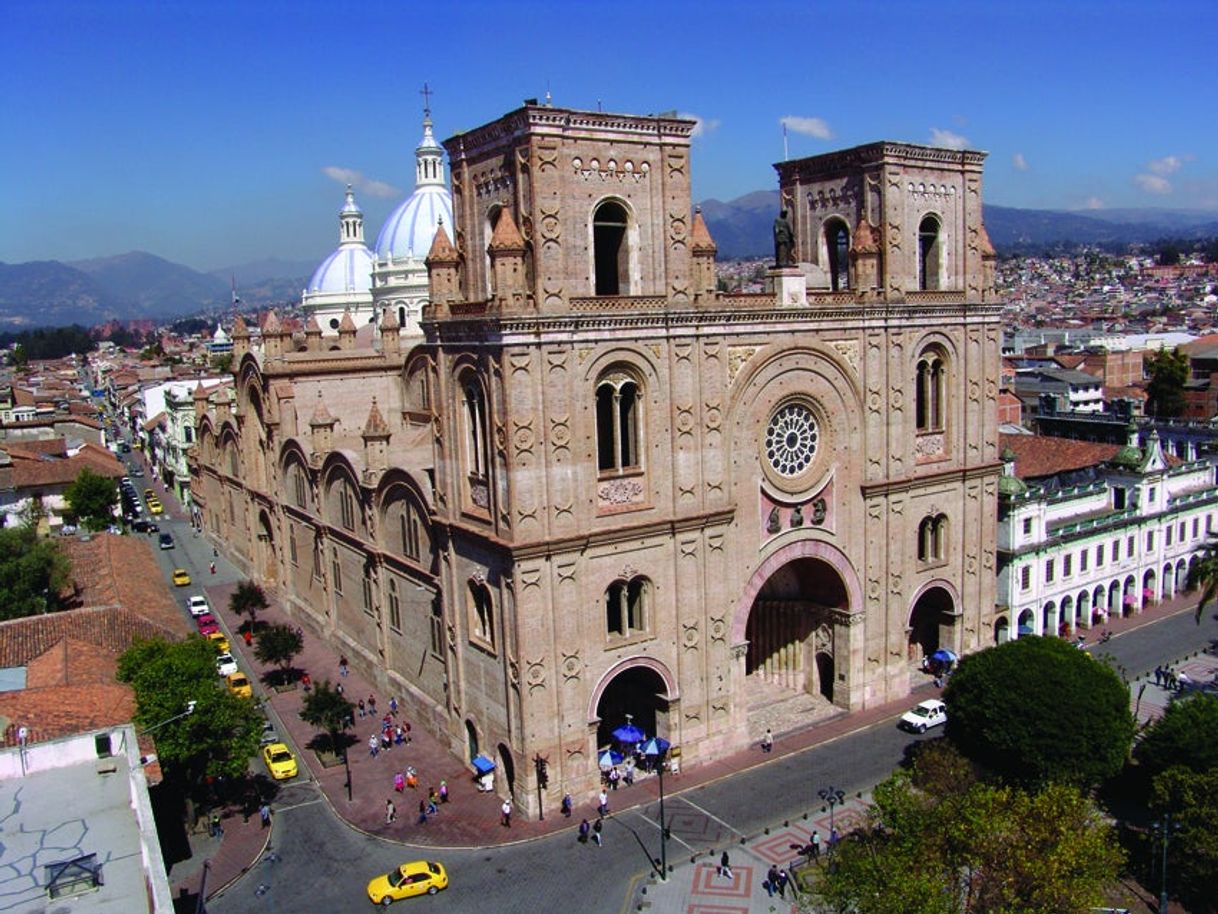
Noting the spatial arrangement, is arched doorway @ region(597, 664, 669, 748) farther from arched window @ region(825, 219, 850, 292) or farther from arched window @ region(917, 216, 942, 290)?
arched window @ region(917, 216, 942, 290)

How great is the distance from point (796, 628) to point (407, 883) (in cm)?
2033

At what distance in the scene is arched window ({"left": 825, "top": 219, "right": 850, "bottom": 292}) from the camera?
150 feet

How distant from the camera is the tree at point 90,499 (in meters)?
77.0

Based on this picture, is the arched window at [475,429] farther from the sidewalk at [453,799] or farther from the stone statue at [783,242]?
the stone statue at [783,242]

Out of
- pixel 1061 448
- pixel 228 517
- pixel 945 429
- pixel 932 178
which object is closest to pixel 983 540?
pixel 945 429

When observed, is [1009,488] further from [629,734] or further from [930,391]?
[629,734]

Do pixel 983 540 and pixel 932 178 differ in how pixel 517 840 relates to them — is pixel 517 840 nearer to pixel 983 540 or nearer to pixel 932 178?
pixel 983 540

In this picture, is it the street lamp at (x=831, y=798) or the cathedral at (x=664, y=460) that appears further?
the cathedral at (x=664, y=460)

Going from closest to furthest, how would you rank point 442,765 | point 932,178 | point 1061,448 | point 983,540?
point 442,765
point 932,178
point 983,540
point 1061,448

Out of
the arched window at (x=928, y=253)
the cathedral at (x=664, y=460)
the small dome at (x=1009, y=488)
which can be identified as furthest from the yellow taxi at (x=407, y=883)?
the small dome at (x=1009, y=488)

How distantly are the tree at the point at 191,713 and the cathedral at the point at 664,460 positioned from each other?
25.5 feet

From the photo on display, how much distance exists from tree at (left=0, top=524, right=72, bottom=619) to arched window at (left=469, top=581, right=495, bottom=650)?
24435mm

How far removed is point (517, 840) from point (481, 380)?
1501 cm

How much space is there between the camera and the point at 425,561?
1689 inches
